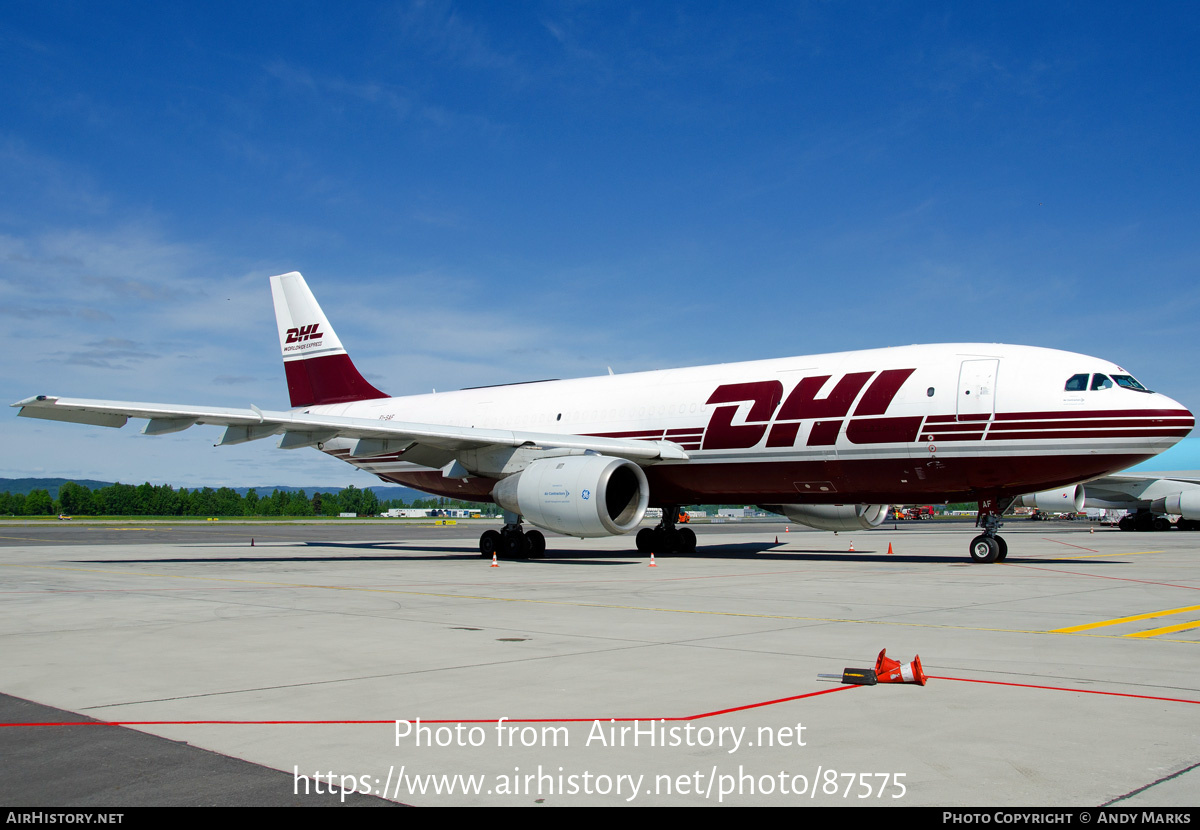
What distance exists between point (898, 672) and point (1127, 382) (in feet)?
46.3

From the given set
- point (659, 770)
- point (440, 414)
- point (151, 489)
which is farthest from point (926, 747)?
point (151, 489)

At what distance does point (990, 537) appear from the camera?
19109 mm

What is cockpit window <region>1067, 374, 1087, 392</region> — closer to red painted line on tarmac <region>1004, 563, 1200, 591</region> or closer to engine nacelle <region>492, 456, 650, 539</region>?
red painted line on tarmac <region>1004, 563, 1200, 591</region>

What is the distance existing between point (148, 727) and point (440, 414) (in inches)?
894

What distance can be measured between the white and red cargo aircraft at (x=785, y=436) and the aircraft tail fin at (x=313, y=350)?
6.58 meters

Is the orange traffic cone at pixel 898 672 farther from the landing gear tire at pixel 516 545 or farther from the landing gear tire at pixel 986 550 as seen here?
the landing gear tire at pixel 516 545

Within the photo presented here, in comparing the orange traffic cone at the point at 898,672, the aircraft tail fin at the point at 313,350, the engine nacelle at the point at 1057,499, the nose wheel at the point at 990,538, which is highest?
the aircraft tail fin at the point at 313,350

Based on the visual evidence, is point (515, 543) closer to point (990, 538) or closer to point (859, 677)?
point (990, 538)

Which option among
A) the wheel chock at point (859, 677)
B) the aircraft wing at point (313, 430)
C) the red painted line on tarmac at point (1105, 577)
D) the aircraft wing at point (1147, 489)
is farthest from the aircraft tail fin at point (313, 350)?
the aircraft wing at point (1147, 489)

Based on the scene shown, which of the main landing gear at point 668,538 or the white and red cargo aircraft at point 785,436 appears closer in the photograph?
the white and red cargo aircraft at point 785,436

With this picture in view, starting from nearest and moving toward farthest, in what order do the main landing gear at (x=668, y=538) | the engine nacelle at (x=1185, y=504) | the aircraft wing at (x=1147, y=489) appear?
1. the main landing gear at (x=668, y=538)
2. the engine nacelle at (x=1185, y=504)
3. the aircraft wing at (x=1147, y=489)

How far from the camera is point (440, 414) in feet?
91.0

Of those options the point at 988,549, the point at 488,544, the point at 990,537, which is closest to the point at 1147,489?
the point at 990,537

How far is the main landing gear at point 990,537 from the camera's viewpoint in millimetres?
18922
